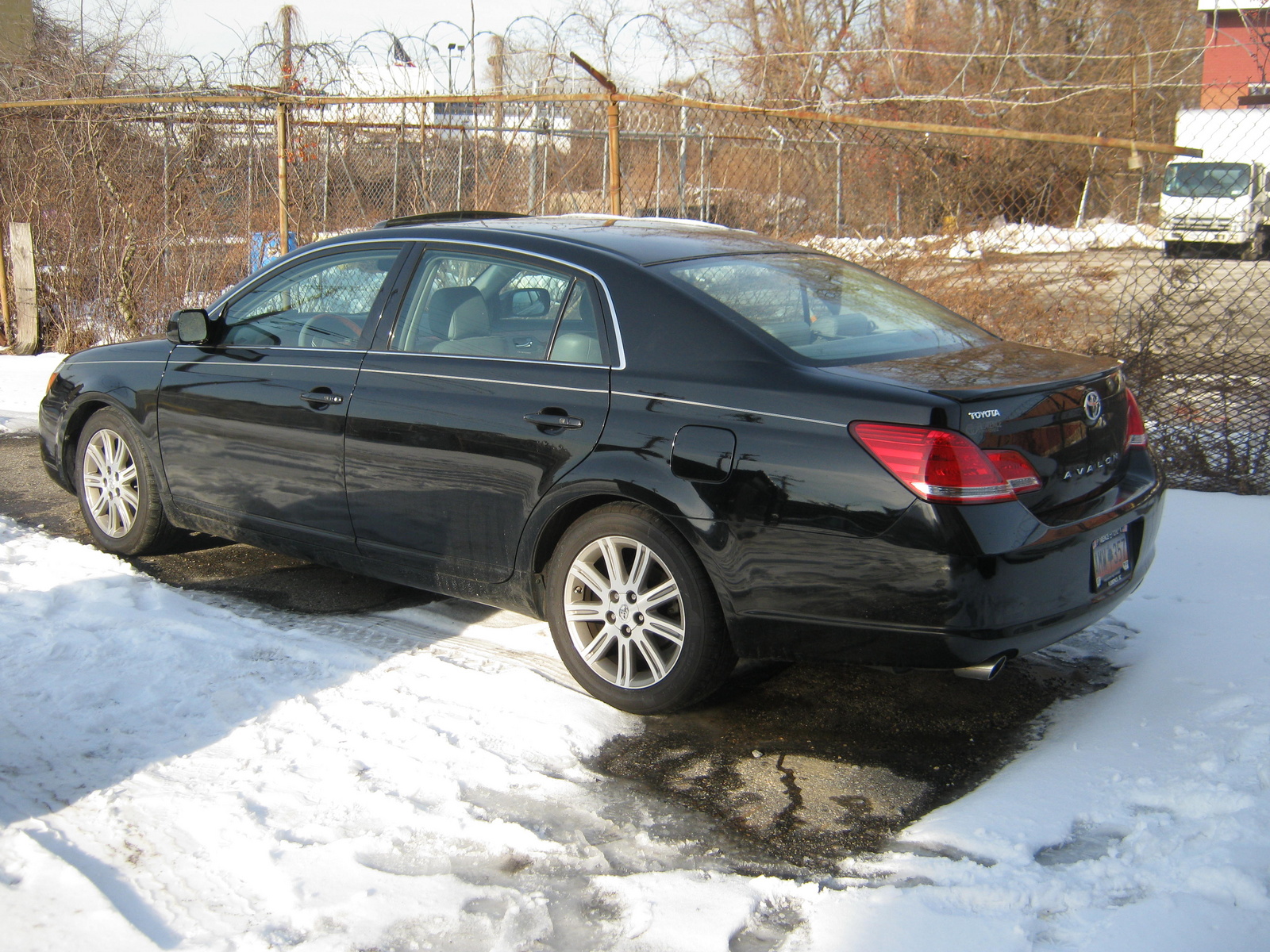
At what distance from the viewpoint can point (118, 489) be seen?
544cm

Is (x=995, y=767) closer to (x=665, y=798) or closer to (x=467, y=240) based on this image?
(x=665, y=798)

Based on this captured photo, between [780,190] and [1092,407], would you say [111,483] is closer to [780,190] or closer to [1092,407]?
[1092,407]

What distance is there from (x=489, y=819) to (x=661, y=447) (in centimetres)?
122

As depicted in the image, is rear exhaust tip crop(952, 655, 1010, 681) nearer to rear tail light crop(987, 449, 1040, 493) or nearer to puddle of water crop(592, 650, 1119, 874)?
puddle of water crop(592, 650, 1119, 874)

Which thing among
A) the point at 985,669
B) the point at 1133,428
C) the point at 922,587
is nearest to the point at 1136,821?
the point at 985,669

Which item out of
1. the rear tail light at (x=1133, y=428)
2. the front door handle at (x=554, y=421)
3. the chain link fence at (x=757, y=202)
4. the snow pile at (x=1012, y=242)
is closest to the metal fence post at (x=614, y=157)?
the chain link fence at (x=757, y=202)

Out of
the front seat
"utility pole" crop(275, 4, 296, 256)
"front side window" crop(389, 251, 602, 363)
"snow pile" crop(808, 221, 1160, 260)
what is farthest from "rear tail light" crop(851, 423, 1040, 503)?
"utility pole" crop(275, 4, 296, 256)

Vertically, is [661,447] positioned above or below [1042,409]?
below

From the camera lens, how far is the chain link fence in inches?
244

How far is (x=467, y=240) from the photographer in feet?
14.1

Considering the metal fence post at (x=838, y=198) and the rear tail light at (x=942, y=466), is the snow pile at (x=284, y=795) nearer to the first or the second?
the rear tail light at (x=942, y=466)

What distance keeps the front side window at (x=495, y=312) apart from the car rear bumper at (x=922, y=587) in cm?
101

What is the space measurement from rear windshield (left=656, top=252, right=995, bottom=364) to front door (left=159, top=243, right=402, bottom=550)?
1.39 m

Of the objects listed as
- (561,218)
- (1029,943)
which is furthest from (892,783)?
(561,218)
